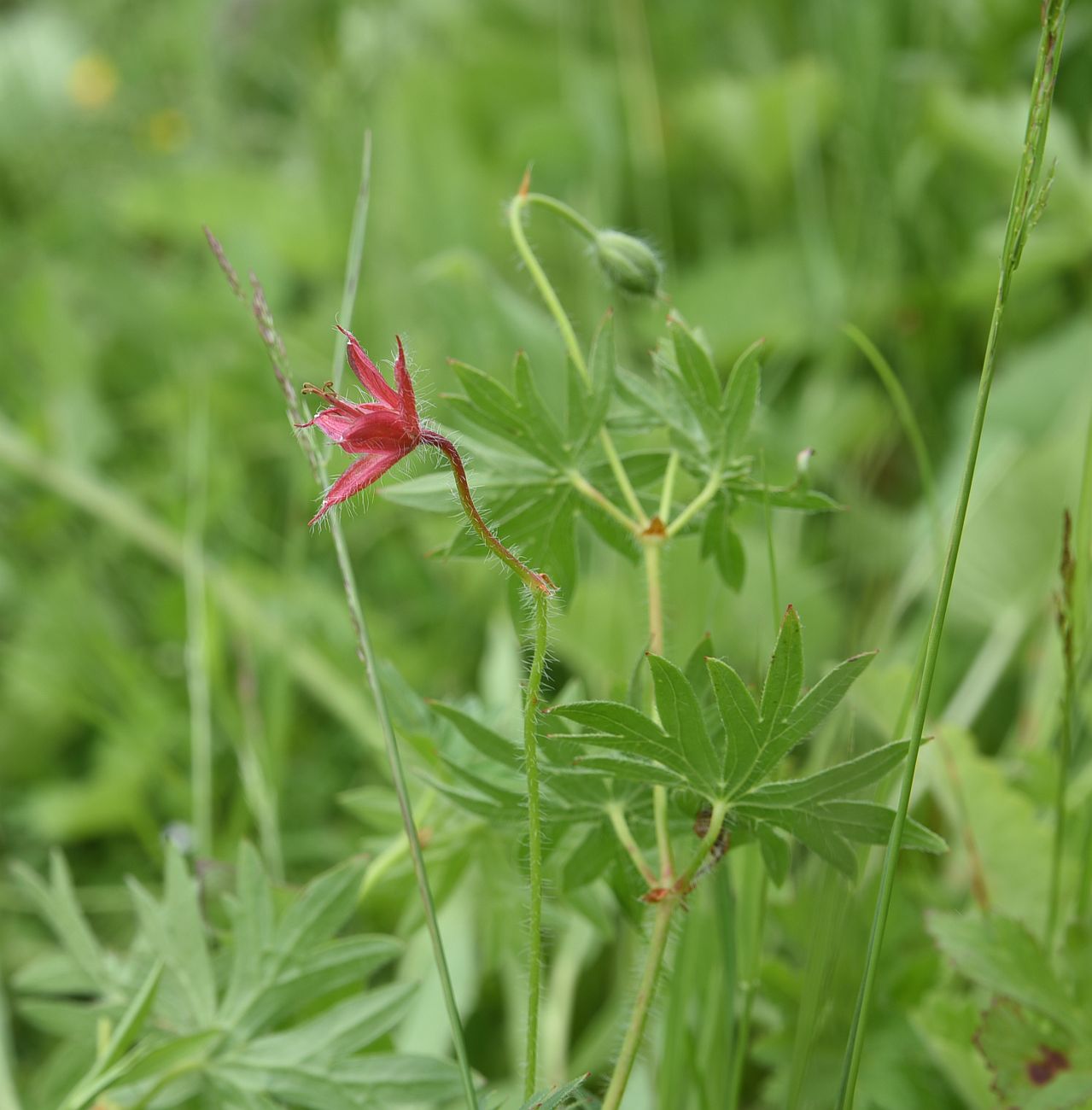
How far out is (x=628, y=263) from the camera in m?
0.62

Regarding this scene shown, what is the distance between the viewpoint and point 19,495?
1.55m

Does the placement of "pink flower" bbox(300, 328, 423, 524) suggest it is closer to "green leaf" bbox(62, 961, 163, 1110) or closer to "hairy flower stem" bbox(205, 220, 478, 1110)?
"hairy flower stem" bbox(205, 220, 478, 1110)

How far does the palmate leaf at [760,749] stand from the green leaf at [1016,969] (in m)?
0.15

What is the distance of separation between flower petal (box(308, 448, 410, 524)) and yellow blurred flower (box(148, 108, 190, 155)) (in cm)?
216

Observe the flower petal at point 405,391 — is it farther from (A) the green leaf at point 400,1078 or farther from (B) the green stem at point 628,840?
(A) the green leaf at point 400,1078

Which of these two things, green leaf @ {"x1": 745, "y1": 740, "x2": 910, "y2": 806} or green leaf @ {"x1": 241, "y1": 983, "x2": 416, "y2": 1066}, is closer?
green leaf @ {"x1": 745, "y1": 740, "x2": 910, "y2": 806}

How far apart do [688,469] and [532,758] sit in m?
0.20

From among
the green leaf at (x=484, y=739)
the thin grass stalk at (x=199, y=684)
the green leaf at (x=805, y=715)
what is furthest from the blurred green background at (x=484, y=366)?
the green leaf at (x=805, y=715)

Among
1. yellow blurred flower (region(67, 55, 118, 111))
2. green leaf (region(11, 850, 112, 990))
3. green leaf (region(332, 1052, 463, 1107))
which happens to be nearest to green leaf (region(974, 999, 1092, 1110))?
green leaf (region(332, 1052, 463, 1107))

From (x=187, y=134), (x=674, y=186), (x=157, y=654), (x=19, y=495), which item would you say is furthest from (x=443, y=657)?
(x=187, y=134)

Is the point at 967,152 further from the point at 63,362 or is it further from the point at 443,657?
the point at 63,362

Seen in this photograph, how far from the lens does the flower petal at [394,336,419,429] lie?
399 millimetres

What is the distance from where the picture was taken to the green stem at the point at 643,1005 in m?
0.46

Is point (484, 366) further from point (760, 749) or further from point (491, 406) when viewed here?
point (760, 749)
